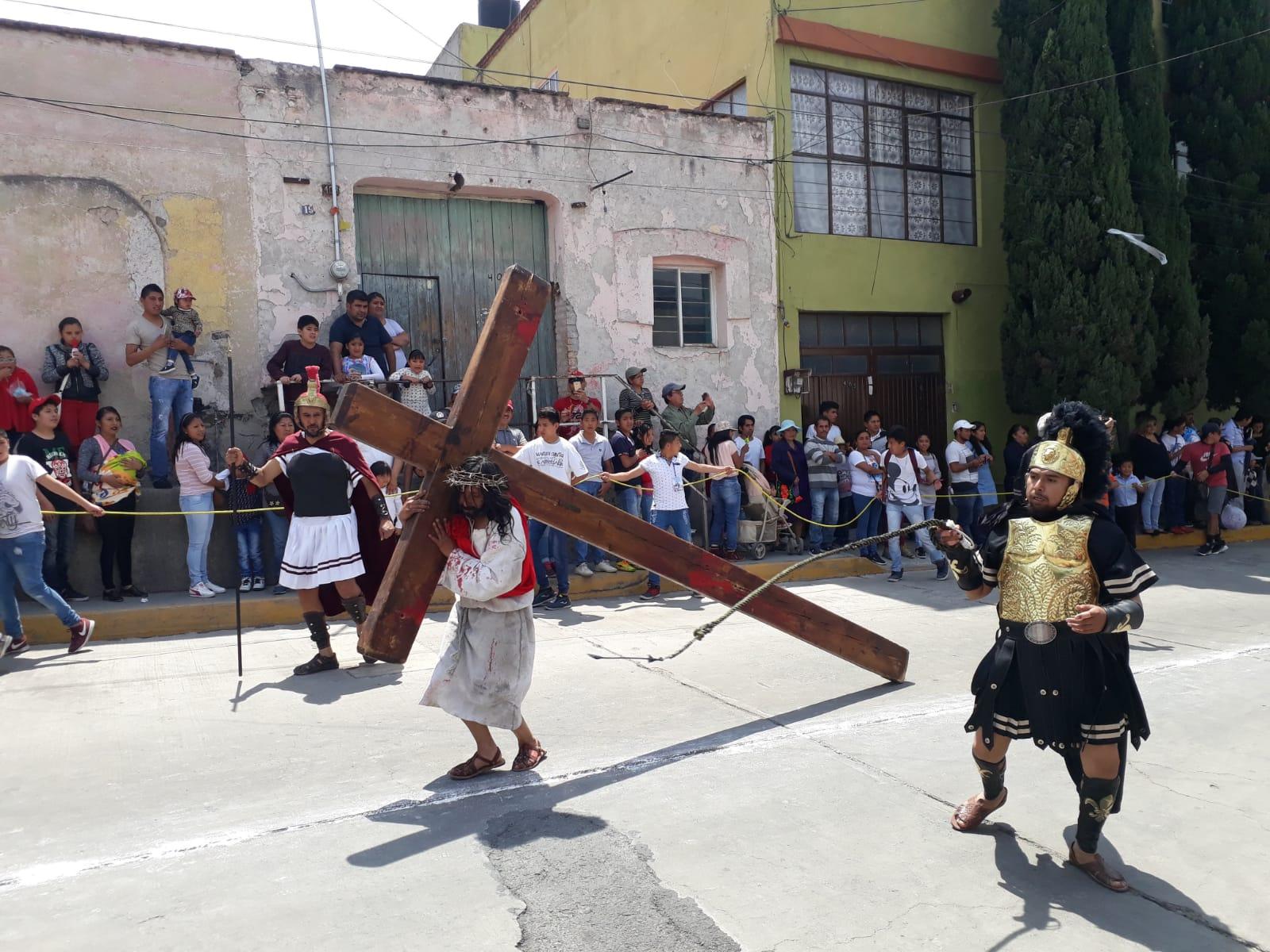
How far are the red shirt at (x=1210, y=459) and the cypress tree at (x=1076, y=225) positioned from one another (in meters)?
1.10

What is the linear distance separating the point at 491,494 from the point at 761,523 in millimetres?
7751

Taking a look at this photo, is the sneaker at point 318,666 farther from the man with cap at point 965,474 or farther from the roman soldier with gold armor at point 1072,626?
the man with cap at point 965,474

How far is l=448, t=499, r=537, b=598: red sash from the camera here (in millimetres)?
4613

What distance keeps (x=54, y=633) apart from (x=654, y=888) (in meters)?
6.60

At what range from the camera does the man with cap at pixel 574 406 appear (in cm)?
1149

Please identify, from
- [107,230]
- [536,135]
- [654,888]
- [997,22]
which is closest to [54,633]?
[107,230]

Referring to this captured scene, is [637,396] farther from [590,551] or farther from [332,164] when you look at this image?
[332,164]

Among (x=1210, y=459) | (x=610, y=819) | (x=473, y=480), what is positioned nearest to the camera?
(x=610, y=819)

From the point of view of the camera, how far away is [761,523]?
11.9 metres

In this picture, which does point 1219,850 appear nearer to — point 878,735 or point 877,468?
point 878,735

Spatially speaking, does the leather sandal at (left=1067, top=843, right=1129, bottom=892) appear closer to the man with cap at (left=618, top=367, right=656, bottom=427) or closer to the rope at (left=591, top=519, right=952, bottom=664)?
the rope at (left=591, top=519, right=952, bottom=664)

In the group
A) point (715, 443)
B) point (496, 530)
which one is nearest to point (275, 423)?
point (715, 443)

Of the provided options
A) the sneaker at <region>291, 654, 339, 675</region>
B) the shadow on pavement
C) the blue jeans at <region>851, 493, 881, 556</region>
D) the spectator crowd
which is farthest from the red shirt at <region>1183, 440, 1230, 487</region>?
the sneaker at <region>291, 654, 339, 675</region>

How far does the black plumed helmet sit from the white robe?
2.41 m
